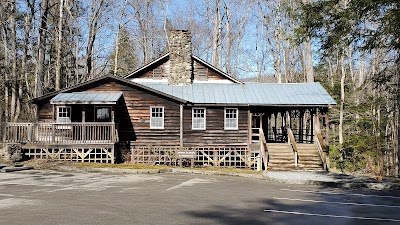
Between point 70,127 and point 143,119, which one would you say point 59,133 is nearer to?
point 70,127

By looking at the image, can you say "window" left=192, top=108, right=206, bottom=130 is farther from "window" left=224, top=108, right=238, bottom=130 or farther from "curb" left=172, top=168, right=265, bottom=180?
"curb" left=172, top=168, right=265, bottom=180

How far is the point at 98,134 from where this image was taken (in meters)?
21.4

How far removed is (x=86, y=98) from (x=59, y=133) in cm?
268

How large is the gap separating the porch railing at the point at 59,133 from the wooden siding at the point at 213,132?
4.41 metres

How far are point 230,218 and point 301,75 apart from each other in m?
41.5

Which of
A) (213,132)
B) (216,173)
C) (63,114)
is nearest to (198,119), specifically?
(213,132)

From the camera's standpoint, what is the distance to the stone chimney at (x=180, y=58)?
26297mm

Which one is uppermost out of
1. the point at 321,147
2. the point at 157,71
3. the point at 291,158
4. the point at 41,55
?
the point at 41,55

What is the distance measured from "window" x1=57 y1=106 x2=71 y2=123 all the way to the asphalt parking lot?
6.77 m

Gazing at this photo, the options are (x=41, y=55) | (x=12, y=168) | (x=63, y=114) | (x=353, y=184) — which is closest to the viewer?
(x=353, y=184)

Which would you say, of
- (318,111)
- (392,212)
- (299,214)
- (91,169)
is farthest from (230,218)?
(318,111)

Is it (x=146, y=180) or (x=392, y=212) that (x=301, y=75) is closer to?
(x=146, y=180)

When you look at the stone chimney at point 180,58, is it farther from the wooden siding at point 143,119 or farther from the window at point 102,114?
the window at point 102,114

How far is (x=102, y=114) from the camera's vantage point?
2364cm
